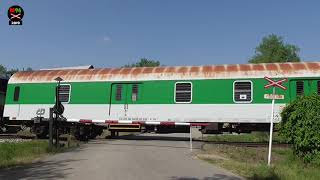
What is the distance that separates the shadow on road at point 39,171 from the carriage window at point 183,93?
8.92 m

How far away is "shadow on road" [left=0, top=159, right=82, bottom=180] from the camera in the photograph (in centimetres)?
1098

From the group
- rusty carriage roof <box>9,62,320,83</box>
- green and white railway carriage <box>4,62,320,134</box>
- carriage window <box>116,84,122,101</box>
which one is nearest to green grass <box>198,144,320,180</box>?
green and white railway carriage <box>4,62,320,134</box>

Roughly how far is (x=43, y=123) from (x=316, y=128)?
13763 mm

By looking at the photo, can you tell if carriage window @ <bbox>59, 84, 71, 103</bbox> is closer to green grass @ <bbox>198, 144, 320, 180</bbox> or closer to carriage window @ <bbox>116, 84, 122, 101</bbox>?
carriage window @ <bbox>116, 84, 122, 101</bbox>

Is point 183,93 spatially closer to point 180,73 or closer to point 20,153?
point 180,73

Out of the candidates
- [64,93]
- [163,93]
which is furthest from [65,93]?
[163,93]

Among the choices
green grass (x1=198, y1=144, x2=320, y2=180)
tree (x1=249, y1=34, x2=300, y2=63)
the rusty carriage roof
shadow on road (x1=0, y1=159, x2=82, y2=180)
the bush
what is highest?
tree (x1=249, y1=34, x2=300, y2=63)

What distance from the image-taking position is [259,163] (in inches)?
574

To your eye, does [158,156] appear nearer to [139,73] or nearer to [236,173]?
[236,173]

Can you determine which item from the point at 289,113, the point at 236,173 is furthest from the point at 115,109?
the point at 236,173

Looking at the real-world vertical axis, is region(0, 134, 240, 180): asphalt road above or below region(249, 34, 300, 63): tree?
below

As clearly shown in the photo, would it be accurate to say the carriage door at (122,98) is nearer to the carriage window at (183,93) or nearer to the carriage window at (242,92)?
the carriage window at (183,93)

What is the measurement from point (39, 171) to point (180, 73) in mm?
11087

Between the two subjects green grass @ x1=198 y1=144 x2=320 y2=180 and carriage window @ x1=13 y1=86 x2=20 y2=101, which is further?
carriage window @ x1=13 y1=86 x2=20 y2=101
